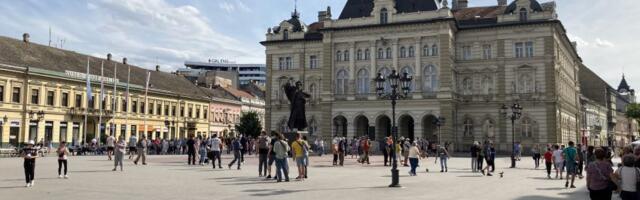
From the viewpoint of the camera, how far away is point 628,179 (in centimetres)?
972

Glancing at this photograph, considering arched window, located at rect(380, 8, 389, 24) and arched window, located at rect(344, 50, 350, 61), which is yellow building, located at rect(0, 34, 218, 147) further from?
arched window, located at rect(380, 8, 389, 24)

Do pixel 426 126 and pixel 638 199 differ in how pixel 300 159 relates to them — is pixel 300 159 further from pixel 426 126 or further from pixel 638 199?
pixel 426 126

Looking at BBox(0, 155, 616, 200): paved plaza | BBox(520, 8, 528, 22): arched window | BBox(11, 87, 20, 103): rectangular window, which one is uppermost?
BBox(520, 8, 528, 22): arched window

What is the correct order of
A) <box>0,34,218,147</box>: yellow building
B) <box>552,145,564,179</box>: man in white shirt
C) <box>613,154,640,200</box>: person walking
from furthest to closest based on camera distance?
<box>0,34,218,147</box>: yellow building → <box>552,145,564,179</box>: man in white shirt → <box>613,154,640,200</box>: person walking

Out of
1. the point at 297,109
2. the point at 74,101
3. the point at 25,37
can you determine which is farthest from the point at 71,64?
the point at 297,109

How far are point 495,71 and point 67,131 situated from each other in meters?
41.7

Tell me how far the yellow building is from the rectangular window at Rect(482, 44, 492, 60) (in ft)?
113

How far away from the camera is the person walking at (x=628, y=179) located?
382 inches

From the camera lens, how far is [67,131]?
5662 cm

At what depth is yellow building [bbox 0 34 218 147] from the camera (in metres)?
50.8

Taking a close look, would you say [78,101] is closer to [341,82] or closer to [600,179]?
[341,82]

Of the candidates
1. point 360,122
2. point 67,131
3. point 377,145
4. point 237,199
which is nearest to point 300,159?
point 237,199

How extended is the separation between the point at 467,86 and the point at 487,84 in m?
1.95

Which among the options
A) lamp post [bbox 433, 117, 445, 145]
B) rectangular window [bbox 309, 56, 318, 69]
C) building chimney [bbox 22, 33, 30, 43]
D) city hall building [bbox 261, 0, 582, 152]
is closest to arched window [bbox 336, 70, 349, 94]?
city hall building [bbox 261, 0, 582, 152]
